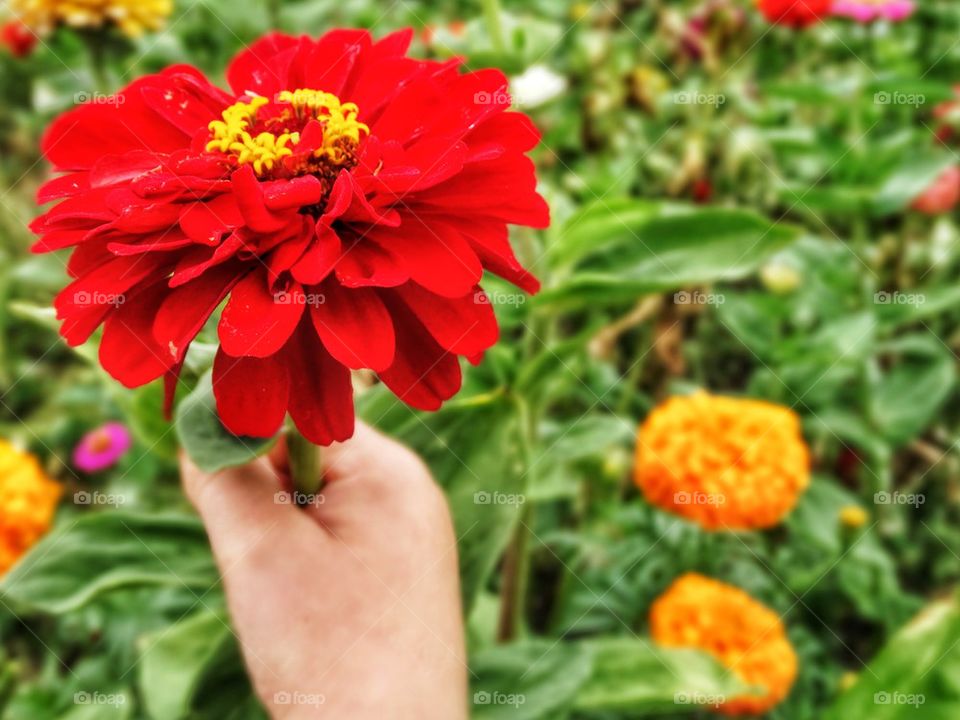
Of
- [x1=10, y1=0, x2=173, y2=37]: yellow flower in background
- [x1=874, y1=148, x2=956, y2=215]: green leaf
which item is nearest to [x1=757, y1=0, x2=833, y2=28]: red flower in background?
[x1=874, y1=148, x2=956, y2=215]: green leaf

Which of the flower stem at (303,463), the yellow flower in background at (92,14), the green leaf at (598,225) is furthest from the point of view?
the yellow flower in background at (92,14)

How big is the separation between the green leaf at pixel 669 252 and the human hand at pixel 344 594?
303 millimetres

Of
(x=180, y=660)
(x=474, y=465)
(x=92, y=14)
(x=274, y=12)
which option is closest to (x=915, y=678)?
(x=474, y=465)

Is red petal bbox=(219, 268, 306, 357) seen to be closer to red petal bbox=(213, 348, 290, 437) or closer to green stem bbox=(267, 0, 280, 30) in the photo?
red petal bbox=(213, 348, 290, 437)

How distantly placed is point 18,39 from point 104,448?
2.07ft

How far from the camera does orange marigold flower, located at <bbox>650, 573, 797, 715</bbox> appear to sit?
0.85 metres

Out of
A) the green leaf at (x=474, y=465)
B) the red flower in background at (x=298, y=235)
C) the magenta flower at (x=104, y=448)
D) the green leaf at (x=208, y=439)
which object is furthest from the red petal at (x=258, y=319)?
the magenta flower at (x=104, y=448)

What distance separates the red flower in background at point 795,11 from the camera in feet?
4.15

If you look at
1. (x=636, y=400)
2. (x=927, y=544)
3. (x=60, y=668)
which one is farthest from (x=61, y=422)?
(x=927, y=544)

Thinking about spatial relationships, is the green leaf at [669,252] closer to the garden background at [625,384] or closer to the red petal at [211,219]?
the garden background at [625,384]

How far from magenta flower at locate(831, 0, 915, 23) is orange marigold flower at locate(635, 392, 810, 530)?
65 cm

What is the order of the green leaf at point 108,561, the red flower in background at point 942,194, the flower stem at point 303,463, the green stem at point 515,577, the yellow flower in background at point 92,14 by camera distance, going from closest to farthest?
the flower stem at point 303,463 < the green leaf at point 108,561 < the green stem at point 515,577 < the yellow flower in background at point 92,14 < the red flower in background at point 942,194

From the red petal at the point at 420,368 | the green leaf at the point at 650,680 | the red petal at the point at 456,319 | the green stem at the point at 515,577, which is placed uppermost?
the red petal at the point at 456,319

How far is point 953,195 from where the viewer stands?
1.19m
